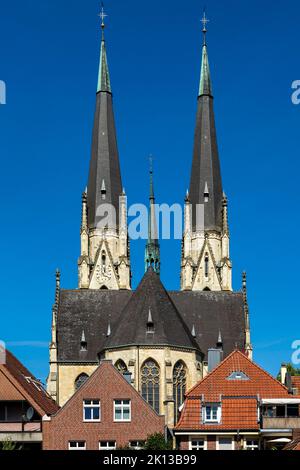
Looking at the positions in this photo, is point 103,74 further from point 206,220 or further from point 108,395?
point 108,395

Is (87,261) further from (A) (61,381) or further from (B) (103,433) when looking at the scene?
(B) (103,433)

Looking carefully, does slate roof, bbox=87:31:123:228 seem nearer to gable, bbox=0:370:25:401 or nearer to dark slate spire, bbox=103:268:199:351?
dark slate spire, bbox=103:268:199:351

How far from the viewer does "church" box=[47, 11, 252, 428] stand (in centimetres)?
8088

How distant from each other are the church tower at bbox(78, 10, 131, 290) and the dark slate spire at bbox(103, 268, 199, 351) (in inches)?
914

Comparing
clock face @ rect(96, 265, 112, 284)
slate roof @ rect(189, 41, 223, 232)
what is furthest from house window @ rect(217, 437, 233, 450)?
slate roof @ rect(189, 41, 223, 232)

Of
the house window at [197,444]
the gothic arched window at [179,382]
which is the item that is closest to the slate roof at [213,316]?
the gothic arched window at [179,382]

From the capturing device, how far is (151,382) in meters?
81.2

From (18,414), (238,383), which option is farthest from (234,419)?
(18,414)

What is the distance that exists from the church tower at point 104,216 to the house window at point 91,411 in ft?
178

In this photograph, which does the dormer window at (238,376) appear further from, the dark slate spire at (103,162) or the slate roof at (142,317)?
the dark slate spire at (103,162)

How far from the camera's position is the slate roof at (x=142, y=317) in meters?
82.1

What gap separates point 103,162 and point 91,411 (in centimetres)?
6437

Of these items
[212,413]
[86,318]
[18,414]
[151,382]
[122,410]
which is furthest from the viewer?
[86,318]

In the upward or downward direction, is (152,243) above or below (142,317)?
above
